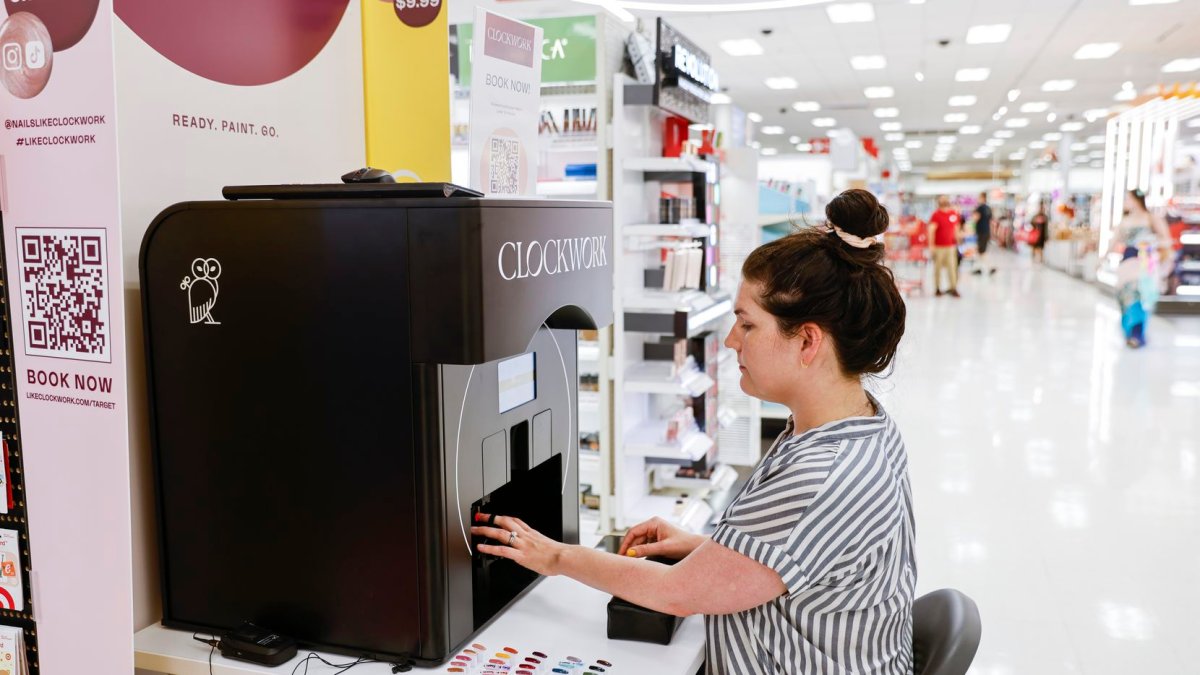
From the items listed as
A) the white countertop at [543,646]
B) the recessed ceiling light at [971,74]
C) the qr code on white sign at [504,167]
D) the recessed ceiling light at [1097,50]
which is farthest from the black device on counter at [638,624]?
the recessed ceiling light at [971,74]

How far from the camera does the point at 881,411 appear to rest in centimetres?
148

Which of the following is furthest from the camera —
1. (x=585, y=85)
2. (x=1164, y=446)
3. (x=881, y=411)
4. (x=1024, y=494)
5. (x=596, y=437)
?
(x=1164, y=446)

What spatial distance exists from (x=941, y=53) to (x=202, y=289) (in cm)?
1221

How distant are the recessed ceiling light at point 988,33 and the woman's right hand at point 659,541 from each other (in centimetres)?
1021

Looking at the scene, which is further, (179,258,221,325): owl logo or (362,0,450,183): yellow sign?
(362,0,450,183): yellow sign

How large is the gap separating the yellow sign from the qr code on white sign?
0.11m

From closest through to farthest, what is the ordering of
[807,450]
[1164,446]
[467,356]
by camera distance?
[467,356] < [807,450] < [1164,446]

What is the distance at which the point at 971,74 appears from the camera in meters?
13.7

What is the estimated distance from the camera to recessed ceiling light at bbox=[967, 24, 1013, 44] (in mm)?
10328

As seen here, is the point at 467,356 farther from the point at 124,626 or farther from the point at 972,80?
the point at 972,80

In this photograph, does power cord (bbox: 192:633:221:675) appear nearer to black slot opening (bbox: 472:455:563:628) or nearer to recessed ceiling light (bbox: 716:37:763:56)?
black slot opening (bbox: 472:455:563:628)

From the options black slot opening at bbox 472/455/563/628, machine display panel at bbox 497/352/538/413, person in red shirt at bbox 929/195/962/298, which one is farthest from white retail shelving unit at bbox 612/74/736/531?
person in red shirt at bbox 929/195/962/298

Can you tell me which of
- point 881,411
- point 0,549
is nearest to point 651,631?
point 881,411

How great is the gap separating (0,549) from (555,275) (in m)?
0.89
